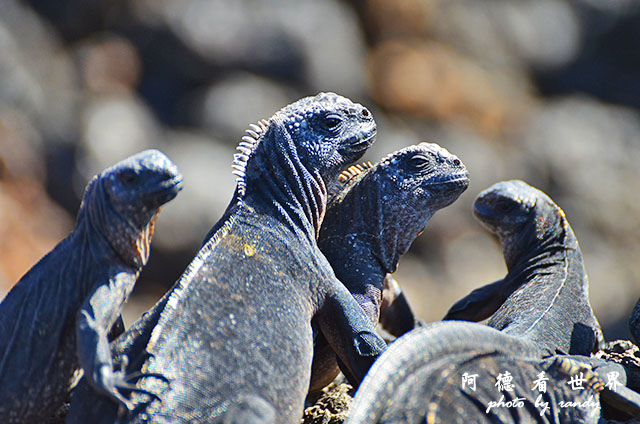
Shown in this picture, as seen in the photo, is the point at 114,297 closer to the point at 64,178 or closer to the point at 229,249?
the point at 229,249

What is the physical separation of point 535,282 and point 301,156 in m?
2.01

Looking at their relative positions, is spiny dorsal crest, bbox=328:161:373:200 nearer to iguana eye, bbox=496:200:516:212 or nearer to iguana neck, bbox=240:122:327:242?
iguana neck, bbox=240:122:327:242

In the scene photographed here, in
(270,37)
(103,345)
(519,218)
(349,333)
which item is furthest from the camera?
(270,37)

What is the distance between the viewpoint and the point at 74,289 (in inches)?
153

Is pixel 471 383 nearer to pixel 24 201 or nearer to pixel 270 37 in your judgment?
pixel 24 201

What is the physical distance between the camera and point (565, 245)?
5.76 m

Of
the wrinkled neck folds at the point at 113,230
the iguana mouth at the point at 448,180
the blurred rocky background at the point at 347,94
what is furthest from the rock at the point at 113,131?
the wrinkled neck folds at the point at 113,230

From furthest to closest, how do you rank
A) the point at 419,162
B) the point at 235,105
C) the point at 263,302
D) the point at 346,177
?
the point at 235,105
the point at 346,177
the point at 419,162
the point at 263,302

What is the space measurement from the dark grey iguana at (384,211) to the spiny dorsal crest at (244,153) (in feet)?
2.79

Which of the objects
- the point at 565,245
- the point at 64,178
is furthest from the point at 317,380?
the point at 64,178

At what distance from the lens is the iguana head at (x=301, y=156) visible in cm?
462

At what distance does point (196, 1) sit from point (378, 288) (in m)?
15.9

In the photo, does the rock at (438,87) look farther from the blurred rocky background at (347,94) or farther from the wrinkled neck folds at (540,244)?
the wrinkled neck folds at (540,244)

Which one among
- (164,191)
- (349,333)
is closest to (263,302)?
(349,333)
